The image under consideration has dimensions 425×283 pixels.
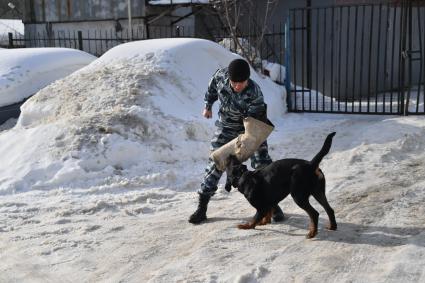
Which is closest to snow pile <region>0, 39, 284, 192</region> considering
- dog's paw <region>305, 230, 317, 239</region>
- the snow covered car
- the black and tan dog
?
the snow covered car

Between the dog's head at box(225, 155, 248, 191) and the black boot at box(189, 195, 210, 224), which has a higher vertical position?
the dog's head at box(225, 155, 248, 191)

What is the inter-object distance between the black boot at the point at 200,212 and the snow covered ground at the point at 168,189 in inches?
4.1

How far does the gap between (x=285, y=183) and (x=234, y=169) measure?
17.7 inches

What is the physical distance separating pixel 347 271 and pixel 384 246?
1.88 ft

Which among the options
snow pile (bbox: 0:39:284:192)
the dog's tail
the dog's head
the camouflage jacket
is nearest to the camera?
the dog's tail

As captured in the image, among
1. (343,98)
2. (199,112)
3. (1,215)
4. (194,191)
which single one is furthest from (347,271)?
(343,98)

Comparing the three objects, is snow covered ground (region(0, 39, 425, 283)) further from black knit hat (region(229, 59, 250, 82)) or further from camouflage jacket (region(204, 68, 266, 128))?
black knit hat (region(229, 59, 250, 82))

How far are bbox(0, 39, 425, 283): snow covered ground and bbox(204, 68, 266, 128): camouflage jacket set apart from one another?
36.7 inches

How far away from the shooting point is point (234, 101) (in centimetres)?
475

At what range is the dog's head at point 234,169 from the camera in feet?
15.0

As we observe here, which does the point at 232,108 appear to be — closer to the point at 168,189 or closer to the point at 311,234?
the point at 311,234

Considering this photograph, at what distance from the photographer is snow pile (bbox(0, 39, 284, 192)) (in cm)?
649

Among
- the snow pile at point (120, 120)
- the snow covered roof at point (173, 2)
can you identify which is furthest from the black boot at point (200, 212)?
the snow covered roof at point (173, 2)

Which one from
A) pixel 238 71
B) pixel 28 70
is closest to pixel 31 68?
pixel 28 70
